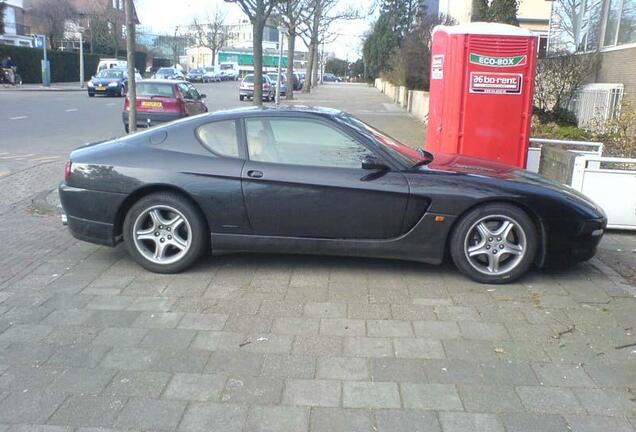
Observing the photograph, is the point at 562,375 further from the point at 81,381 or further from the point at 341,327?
the point at 81,381

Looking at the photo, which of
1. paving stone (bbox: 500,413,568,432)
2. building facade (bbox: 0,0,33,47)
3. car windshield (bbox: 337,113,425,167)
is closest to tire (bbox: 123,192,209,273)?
car windshield (bbox: 337,113,425,167)

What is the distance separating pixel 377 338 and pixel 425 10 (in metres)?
58.5

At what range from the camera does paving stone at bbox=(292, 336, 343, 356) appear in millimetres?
3836

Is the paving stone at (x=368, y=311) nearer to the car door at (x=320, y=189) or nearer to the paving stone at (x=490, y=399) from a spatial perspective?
the car door at (x=320, y=189)

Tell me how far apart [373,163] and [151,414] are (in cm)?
272

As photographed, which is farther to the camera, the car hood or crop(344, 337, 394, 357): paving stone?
the car hood

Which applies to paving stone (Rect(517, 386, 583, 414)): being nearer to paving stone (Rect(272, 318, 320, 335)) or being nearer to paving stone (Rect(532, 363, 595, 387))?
paving stone (Rect(532, 363, 595, 387))

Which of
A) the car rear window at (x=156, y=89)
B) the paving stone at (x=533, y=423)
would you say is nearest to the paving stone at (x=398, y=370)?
the paving stone at (x=533, y=423)

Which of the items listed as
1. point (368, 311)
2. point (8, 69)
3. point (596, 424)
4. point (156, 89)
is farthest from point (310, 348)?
point (8, 69)

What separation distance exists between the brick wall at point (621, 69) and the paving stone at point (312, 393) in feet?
36.6

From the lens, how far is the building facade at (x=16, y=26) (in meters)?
62.6

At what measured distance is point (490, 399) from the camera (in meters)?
3.30

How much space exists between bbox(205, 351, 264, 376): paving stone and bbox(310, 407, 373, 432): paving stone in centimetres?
58

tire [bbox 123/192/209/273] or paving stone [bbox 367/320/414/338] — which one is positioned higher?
tire [bbox 123/192/209/273]
